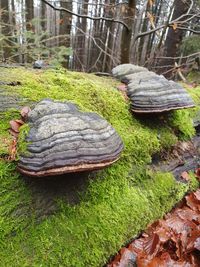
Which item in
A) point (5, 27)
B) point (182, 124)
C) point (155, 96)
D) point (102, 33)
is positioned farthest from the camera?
point (102, 33)

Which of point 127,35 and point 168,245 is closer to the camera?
point 168,245

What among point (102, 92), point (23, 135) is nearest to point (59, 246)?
point (23, 135)

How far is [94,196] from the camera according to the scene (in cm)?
218

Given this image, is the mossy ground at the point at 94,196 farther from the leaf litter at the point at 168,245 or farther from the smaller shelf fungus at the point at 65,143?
the smaller shelf fungus at the point at 65,143

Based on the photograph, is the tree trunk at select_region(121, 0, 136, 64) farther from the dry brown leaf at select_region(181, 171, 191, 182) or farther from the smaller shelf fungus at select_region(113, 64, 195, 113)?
the dry brown leaf at select_region(181, 171, 191, 182)

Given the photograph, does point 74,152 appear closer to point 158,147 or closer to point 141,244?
point 141,244

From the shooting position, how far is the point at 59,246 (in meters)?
A: 1.83

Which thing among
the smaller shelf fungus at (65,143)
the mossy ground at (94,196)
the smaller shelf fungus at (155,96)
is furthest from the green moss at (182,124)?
the smaller shelf fungus at (65,143)

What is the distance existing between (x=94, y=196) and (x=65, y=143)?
661mm

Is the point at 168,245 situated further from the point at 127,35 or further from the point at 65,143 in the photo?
the point at 127,35

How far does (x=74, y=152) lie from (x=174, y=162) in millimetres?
1739

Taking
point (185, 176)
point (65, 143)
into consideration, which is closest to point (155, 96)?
point (185, 176)

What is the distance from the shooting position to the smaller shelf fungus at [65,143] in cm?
164

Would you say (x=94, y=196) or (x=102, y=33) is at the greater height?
(x=94, y=196)
